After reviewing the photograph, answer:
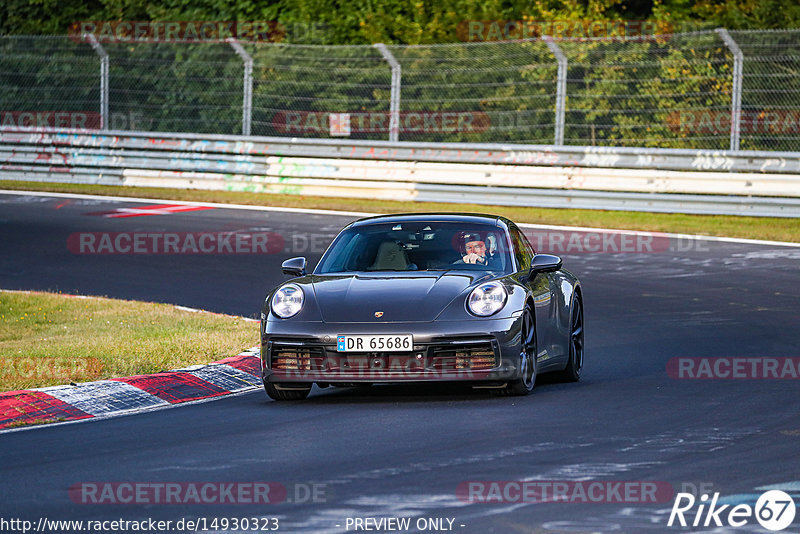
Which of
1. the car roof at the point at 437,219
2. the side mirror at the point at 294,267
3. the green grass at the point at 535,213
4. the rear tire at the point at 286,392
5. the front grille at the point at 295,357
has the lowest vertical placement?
the rear tire at the point at 286,392

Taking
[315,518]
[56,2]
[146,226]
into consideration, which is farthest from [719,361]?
[56,2]

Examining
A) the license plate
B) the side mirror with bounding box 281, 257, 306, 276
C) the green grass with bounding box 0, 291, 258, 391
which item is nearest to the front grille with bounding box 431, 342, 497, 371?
the license plate

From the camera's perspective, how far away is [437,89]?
2455cm

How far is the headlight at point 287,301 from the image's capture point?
9320 mm

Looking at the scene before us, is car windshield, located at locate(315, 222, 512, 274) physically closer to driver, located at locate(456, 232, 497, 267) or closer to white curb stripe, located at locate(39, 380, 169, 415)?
driver, located at locate(456, 232, 497, 267)

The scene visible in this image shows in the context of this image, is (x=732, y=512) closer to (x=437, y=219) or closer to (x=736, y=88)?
(x=437, y=219)

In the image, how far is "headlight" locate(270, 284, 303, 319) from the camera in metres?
9.32

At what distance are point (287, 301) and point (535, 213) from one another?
45.5ft

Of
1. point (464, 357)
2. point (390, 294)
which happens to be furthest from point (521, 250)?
point (464, 357)

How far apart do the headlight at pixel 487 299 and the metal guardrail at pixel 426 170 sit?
12376 millimetres

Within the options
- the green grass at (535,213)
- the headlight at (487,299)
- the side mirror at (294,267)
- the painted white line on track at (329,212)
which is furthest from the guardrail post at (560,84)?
the headlight at (487,299)

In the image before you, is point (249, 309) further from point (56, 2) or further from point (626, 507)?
point (56, 2)

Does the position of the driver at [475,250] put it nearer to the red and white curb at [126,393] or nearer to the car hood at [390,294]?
the car hood at [390,294]

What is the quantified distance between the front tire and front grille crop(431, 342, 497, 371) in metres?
0.30
